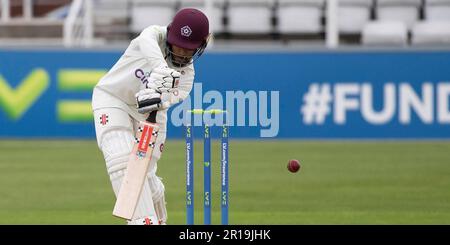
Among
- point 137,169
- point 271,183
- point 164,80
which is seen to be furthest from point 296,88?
point 164,80

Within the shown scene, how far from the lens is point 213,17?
2419 cm

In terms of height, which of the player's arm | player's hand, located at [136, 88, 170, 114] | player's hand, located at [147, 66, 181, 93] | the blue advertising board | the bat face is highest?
the blue advertising board

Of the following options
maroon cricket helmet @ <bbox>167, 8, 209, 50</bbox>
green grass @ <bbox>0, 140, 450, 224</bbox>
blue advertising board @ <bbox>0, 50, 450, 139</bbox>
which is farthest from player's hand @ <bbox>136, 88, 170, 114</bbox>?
blue advertising board @ <bbox>0, 50, 450, 139</bbox>

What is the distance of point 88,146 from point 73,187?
5.42m

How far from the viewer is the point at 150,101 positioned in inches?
347

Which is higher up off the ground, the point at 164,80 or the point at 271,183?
the point at 271,183

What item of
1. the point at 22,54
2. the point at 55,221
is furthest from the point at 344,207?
the point at 22,54

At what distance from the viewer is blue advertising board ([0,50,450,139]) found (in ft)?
69.7

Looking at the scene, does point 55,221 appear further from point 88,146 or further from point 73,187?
point 88,146

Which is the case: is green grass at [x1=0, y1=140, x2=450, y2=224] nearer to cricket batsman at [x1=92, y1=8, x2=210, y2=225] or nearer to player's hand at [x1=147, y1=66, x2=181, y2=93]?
cricket batsman at [x1=92, y1=8, x2=210, y2=225]

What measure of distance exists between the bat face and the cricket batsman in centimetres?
15

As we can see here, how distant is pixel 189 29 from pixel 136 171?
3.53ft

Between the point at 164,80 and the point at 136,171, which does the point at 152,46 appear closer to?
the point at 164,80
